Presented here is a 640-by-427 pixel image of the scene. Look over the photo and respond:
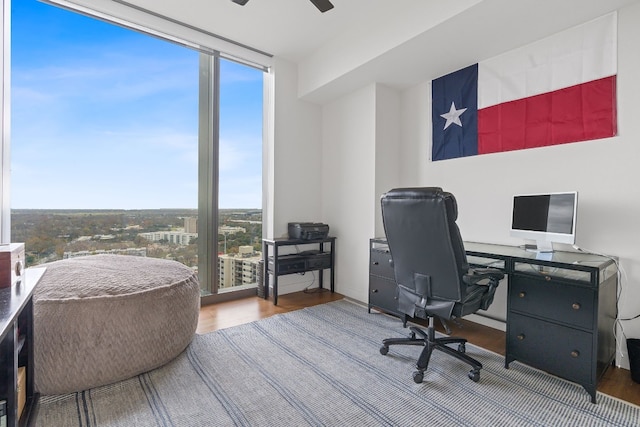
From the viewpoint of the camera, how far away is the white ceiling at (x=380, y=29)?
7.31ft

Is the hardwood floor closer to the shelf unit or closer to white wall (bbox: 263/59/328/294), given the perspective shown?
white wall (bbox: 263/59/328/294)

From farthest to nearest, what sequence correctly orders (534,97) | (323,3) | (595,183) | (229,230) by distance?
(229,230), (534,97), (595,183), (323,3)

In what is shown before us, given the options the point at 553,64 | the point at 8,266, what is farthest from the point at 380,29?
the point at 8,266

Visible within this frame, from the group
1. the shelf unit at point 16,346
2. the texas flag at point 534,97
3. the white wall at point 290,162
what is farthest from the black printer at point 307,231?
the shelf unit at point 16,346

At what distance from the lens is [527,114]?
8.68 ft

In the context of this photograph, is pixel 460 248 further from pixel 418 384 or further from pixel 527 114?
pixel 527 114

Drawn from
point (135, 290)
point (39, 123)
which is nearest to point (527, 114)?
point (135, 290)

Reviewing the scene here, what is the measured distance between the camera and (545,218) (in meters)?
2.31

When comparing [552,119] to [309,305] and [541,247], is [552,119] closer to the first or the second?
[541,247]

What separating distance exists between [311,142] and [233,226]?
1.52 meters

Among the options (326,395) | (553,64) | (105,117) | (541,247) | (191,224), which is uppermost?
(553,64)

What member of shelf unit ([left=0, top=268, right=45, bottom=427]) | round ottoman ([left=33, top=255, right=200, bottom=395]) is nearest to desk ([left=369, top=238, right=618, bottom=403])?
round ottoman ([left=33, top=255, right=200, bottom=395])

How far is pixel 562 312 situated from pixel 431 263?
84 centimetres

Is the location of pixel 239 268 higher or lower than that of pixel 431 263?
lower
